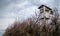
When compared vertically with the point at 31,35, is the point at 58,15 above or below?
above

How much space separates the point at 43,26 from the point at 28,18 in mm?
1683

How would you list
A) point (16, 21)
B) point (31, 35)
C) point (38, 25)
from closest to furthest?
point (31, 35), point (38, 25), point (16, 21)

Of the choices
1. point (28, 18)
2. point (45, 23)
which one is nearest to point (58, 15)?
point (45, 23)

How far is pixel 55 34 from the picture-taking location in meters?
18.5

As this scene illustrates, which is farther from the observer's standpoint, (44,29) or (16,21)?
(16,21)

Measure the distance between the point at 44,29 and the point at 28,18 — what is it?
1.98 metres

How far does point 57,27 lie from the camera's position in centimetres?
1834

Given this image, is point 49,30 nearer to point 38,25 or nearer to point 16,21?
point 38,25

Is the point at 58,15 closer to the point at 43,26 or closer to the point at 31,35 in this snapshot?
the point at 43,26

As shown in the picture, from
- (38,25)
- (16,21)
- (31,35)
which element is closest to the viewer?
(31,35)

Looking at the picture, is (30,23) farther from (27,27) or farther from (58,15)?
(58,15)

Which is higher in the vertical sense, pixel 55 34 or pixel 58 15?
pixel 58 15

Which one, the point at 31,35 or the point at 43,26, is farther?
the point at 43,26

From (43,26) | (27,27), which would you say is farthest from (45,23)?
(27,27)
